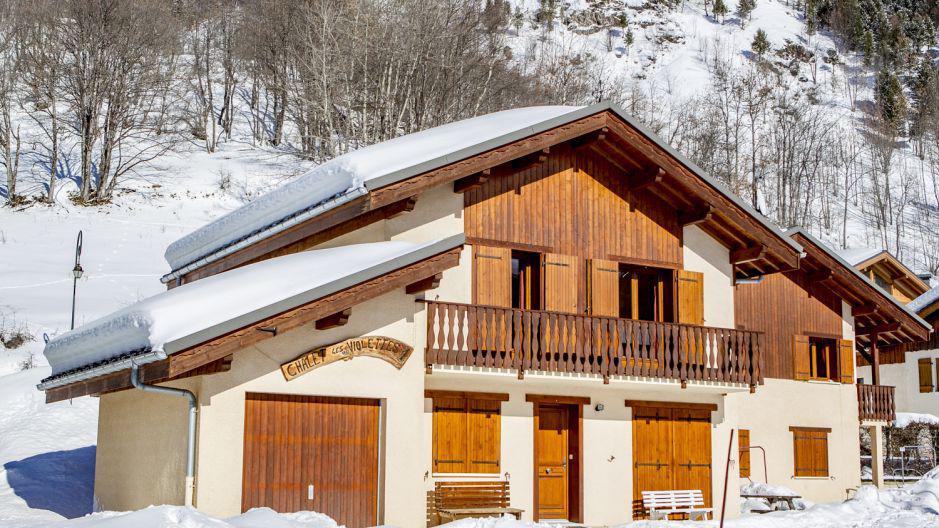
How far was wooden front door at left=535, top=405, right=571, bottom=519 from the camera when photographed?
16984 millimetres

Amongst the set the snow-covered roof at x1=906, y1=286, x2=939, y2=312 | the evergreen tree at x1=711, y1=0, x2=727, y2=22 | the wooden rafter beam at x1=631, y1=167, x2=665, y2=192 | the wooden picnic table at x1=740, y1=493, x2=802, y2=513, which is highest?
the evergreen tree at x1=711, y1=0, x2=727, y2=22

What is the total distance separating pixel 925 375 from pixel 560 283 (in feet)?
73.9

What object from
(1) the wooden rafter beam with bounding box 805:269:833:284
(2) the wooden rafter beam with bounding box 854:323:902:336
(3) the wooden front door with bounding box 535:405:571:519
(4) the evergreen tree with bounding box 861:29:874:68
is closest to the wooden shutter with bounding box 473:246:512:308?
(3) the wooden front door with bounding box 535:405:571:519

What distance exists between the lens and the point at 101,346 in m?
12.6

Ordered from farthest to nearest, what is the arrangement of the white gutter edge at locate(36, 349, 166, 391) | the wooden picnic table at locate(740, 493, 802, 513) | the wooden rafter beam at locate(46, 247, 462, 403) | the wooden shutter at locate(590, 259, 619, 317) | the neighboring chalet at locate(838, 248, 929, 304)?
the neighboring chalet at locate(838, 248, 929, 304) < the wooden picnic table at locate(740, 493, 802, 513) < the wooden shutter at locate(590, 259, 619, 317) < the wooden rafter beam at locate(46, 247, 462, 403) < the white gutter edge at locate(36, 349, 166, 391)

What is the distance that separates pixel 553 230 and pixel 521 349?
2.64 metres

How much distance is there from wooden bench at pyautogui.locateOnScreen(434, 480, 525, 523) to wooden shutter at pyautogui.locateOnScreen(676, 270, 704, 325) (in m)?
4.86

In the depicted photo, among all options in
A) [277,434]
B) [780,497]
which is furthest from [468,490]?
[780,497]

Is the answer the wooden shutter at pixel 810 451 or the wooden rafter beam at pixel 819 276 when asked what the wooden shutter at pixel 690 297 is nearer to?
the wooden rafter beam at pixel 819 276

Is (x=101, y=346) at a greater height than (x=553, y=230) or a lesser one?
lesser

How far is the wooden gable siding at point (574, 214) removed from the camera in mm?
16859

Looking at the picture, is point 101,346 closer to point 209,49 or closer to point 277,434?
point 277,434

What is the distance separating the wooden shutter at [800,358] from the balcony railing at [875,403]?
2.18m

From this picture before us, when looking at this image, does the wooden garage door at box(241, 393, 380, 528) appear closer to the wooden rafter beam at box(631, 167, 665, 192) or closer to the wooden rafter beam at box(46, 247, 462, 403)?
the wooden rafter beam at box(46, 247, 462, 403)
